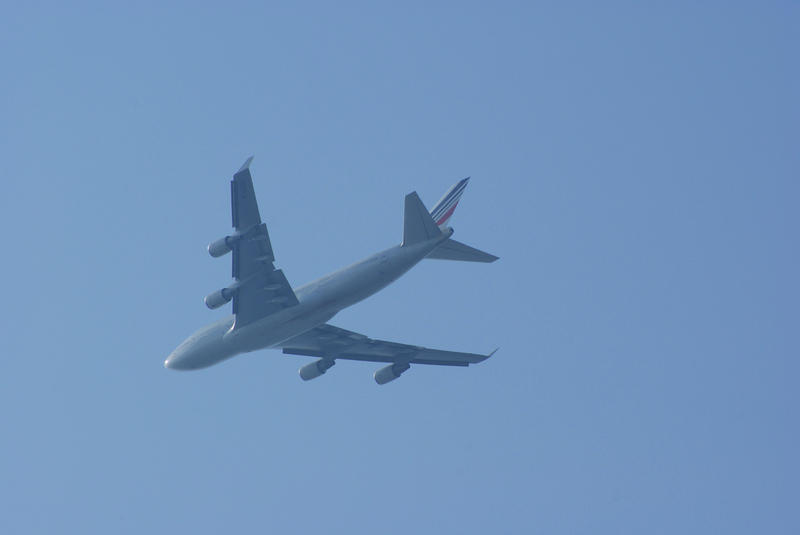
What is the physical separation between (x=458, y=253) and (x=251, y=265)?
9.38m

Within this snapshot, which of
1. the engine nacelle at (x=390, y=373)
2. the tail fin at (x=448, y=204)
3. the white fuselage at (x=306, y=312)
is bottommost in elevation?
the engine nacelle at (x=390, y=373)

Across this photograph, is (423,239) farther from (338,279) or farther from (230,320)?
(230,320)

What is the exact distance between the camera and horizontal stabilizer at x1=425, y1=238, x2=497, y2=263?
49.6m

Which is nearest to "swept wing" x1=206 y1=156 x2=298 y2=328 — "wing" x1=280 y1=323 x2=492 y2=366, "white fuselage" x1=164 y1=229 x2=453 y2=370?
"white fuselage" x1=164 y1=229 x2=453 y2=370

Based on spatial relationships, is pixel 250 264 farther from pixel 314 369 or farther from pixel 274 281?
pixel 314 369

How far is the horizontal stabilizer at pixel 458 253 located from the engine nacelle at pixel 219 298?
9287 mm

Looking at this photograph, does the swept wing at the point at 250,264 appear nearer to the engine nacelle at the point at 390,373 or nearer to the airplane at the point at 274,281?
the airplane at the point at 274,281

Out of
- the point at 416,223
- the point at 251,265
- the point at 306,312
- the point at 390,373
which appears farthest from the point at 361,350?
the point at 416,223

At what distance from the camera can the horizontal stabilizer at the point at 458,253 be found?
49562 mm

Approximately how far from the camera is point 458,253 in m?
50.1

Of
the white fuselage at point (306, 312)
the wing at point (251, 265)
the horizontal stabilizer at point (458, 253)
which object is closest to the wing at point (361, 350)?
the white fuselage at point (306, 312)

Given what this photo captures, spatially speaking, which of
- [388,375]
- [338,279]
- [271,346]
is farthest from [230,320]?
[388,375]

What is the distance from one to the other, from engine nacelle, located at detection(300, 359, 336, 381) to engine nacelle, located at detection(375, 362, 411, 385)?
9.12ft

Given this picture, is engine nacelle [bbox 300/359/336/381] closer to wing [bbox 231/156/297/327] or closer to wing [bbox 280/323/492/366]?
wing [bbox 280/323/492/366]
